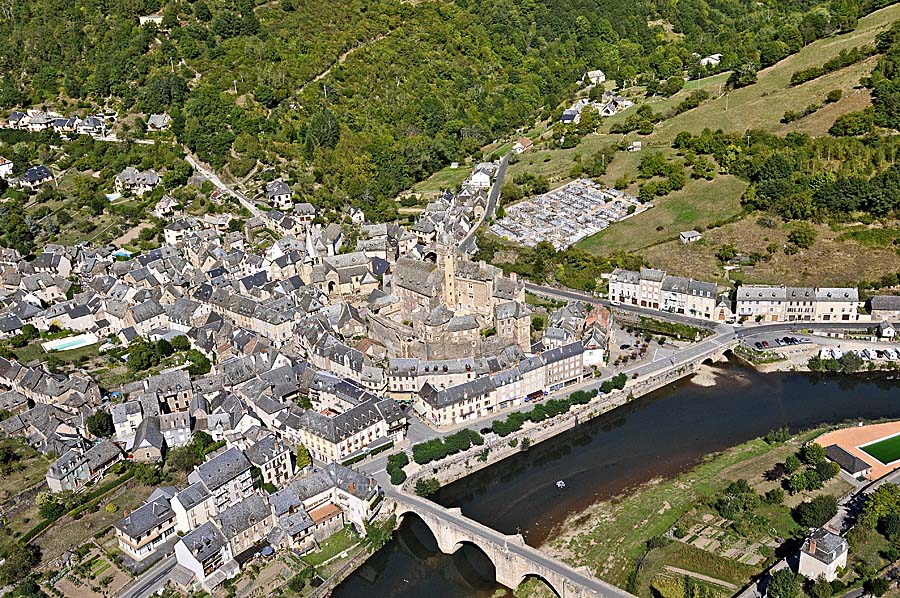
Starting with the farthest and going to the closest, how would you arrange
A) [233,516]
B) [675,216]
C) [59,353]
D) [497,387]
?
[675,216]
[59,353]
[497,387]
[233,516]

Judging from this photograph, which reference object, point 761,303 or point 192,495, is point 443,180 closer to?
point 761,303

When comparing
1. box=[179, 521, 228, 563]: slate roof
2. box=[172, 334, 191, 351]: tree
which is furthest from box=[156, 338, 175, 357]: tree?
box=[179, 521, 228, 563]: slate roof

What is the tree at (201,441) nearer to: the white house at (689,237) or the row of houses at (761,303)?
the row of houses at (761,303)

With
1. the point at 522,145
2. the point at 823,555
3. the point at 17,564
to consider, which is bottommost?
the point at 17,564

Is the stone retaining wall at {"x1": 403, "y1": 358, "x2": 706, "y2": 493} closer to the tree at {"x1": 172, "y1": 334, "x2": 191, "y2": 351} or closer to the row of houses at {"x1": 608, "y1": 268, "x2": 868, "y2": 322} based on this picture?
the row of houses at {"x1": 608, "y1": 268, "x2": 868, "y2": 322}

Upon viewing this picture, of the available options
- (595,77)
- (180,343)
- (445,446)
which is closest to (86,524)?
(180,343)

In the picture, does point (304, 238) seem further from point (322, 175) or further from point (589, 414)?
point (589, 414)
